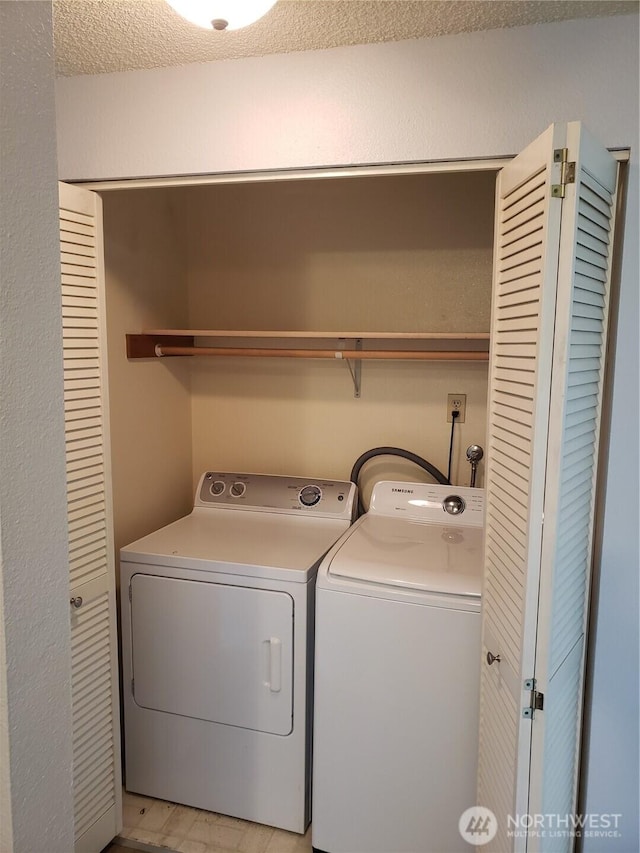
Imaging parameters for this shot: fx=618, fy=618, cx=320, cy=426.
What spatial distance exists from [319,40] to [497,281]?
77 cm

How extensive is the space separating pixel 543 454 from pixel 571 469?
0.12 meters

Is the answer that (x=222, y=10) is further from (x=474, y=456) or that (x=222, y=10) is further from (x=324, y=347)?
(x=474, y=456)

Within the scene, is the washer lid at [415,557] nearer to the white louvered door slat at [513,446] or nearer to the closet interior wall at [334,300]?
the white louvered door slat at [513,446]

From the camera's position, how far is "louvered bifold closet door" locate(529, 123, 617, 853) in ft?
4.07

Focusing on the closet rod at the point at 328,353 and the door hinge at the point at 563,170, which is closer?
the door hinge at the point at 563,170

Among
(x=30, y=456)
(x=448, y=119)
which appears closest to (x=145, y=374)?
(x=448, y=119)

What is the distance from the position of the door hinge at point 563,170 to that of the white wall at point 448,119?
303 mm

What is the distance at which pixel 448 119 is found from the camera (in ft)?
5.12

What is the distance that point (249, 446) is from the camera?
9.59ft

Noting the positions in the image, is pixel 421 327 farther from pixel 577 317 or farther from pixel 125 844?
pixel 125 844

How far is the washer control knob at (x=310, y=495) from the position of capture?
2586 millimetres

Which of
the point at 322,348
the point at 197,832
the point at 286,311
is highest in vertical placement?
the point at 286,311

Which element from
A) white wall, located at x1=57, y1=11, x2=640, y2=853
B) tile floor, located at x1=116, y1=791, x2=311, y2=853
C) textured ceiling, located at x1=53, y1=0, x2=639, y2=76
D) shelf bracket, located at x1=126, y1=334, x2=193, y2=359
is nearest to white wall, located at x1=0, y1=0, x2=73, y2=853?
textured ceiling, located at x1=53, y1=0, x2=639, y2=76

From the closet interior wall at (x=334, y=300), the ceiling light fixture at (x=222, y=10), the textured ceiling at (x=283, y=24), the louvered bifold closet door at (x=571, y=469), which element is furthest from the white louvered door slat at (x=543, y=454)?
the closet interior wall at (x=334, y=300)
